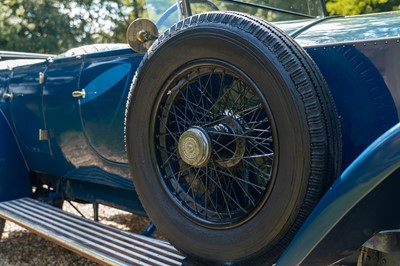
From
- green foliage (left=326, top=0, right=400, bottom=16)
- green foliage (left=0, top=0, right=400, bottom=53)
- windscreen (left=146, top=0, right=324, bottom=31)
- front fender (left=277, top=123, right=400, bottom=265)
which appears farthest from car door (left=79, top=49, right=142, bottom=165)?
green foliage (left=0, top=0, right=400, bottom=53)

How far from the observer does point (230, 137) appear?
1984mm

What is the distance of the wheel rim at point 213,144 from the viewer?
195 centimetres

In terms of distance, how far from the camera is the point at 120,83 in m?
2.84

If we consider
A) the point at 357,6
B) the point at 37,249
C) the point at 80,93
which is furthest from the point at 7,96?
the point at 357,6

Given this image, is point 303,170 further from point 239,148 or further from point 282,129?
point 239,148

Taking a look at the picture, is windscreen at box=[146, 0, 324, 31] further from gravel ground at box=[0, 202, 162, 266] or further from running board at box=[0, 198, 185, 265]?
gravel ground at box=[0, 202, 162, 266]

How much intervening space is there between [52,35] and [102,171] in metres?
15.4

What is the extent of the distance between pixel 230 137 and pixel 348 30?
646 millimetres

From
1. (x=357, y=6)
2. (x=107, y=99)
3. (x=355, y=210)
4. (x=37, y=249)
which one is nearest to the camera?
(x=355, y=210)

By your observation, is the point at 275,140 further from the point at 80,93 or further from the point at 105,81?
the point at 80,93

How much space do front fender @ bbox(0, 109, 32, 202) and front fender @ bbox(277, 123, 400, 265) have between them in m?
2.55

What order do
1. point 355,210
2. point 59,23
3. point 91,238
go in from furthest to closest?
point 59,23
point 91,238
point 355,210

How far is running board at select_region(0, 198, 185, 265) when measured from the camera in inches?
89.3

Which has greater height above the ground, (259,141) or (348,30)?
(348,30)
